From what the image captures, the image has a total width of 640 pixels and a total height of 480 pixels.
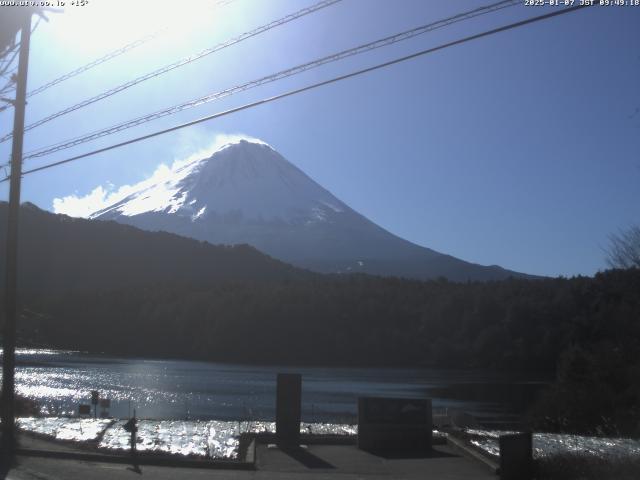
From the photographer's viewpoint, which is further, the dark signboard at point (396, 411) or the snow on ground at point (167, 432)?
the dark signboard at point (396, 411)

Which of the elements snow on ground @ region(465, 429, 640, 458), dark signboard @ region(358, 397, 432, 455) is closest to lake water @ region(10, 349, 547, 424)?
snow on ground @ region(465, 429, 640, 458)

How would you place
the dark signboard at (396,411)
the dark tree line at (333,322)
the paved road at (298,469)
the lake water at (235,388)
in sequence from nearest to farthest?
the paved road at (298,469) → the dark signboard at (396,411) → the lake water at (235,388) → the dark tree line at (333,322)

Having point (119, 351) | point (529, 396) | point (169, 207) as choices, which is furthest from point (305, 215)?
point (529, 396)

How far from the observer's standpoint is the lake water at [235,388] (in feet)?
108

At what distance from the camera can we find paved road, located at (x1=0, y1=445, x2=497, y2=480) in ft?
42.2

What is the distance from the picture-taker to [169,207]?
172875 mm

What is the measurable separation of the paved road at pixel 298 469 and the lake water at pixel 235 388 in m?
11.4

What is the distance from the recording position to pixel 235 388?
143ft

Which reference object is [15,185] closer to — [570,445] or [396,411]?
[396,411]

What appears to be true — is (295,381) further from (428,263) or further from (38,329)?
(428,263)

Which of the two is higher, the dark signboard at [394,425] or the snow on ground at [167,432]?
the dark signboard at [394,425]

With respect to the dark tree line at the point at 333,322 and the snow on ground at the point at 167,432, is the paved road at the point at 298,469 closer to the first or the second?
the snow on ground at the point at 167,432

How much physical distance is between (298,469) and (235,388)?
30.5 m

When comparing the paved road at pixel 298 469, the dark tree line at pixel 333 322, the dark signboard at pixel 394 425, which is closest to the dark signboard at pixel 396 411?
the dark signboard at pixel 394 425
